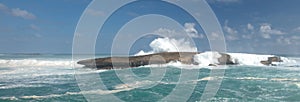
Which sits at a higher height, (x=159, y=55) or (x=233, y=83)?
(x=159, y=55)

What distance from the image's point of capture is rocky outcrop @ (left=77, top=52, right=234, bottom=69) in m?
33.8

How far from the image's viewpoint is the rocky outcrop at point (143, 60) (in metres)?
33.8

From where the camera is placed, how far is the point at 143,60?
115 feet

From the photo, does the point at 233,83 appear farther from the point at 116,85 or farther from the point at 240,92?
the point at 116,85

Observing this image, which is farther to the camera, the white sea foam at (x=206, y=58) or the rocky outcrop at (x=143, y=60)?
the white sea foam at (x=206, y=58)

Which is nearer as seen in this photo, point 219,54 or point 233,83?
point 233,83

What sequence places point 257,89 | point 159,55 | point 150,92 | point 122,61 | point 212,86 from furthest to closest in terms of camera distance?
point 159,55
point 122,61
point 212,86
point 257,89
point 150,92

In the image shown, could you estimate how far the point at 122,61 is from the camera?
3503 cm

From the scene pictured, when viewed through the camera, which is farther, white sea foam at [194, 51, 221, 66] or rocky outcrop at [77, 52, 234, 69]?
white sea foam at [194, 51, 221, 66]

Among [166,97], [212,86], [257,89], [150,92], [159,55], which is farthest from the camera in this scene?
[159,55]

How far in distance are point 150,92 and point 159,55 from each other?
71.3ft

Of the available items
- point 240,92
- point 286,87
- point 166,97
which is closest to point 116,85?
point 166,97

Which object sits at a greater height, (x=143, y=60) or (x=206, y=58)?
(x=206, y=58)

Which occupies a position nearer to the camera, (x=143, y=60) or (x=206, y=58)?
(x=143, y=60)
